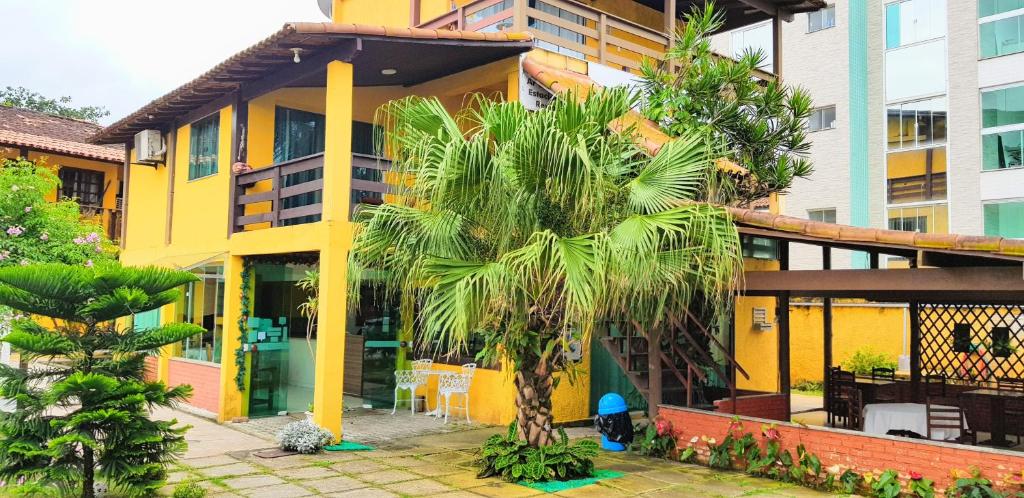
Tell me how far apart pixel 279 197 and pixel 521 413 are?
4.89 meters

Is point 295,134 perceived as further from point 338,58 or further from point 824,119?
point 824,119

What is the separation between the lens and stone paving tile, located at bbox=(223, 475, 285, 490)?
7577 mm

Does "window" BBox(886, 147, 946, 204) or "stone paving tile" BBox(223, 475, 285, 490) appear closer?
"stone paving tile" BBox(223, 475, 285, 490)

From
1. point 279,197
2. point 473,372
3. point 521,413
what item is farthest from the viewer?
point 473,372

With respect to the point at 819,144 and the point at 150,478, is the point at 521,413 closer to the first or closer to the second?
the point at 150,478

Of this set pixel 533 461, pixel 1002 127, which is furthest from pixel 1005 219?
pixel 533 461

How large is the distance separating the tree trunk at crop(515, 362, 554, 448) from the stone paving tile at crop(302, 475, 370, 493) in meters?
1.69

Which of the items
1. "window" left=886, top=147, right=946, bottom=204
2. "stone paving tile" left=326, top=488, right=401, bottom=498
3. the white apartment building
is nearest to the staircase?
"stone paving tile" left=326, top=488, right=401, bottom=498

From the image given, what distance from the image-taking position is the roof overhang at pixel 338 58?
A: 31.4ft

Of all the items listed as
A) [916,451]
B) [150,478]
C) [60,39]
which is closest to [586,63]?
[916,451]

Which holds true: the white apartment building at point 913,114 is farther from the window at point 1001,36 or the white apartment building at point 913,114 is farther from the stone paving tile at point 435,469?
the stone paving tile at point 435,469

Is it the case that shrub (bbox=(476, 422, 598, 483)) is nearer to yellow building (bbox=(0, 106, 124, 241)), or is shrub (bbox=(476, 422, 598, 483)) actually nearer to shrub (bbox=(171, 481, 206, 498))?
shrub (bbox=(171, 481, 206, 498))

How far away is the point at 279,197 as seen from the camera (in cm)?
1084

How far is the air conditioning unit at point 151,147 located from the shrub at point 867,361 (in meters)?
14.4
